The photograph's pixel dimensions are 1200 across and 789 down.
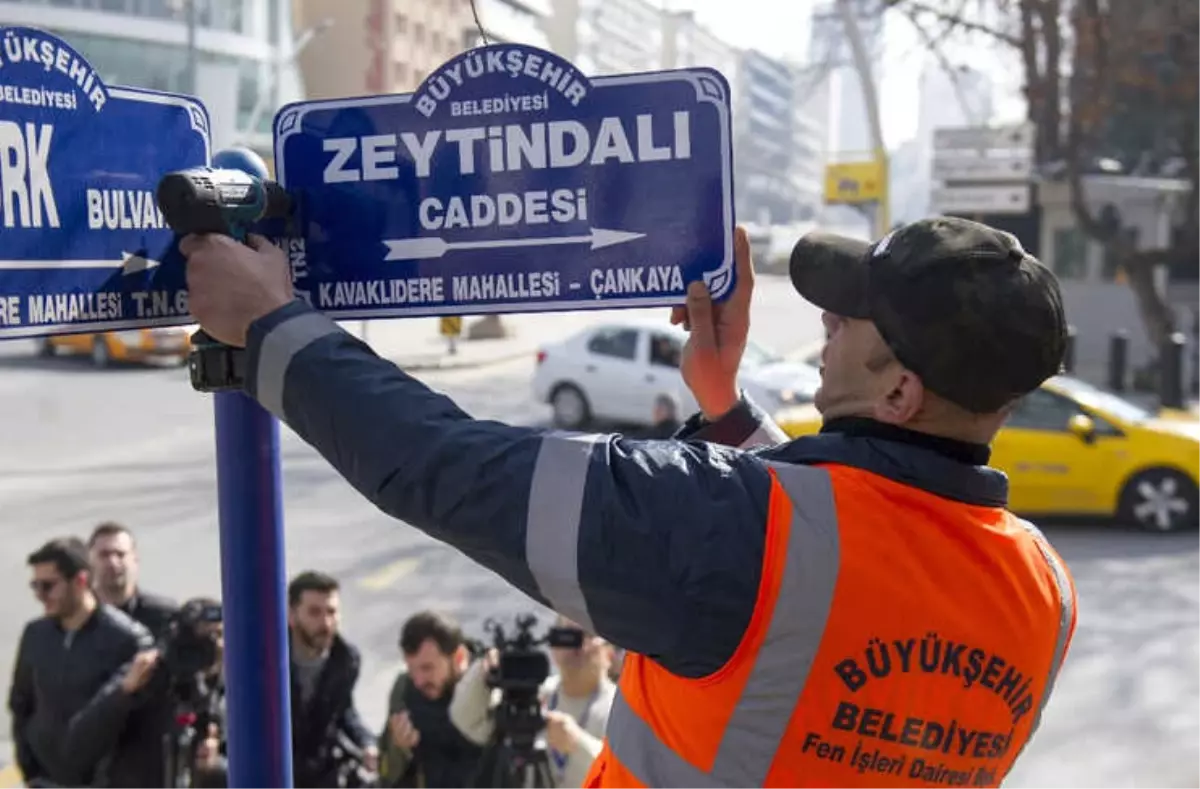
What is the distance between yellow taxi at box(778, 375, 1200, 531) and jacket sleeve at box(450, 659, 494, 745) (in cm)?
657

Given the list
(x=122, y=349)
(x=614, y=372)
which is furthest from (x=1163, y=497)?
(x=122, y=349)

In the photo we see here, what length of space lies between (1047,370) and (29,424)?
1574cm

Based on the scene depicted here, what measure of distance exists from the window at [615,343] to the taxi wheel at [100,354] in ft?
29.8

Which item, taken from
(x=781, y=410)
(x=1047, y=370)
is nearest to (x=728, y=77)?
(x=1047, y=370)

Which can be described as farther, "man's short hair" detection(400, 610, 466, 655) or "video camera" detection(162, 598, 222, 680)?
"man's short hair" detection(400, 610, 466, 655)

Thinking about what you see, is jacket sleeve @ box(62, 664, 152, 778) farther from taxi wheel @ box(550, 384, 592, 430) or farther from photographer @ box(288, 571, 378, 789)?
taxi wheel @ box(550, 384, 592, 430)

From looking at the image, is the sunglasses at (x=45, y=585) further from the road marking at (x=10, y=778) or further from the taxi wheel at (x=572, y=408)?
the taxi wheel at (x=572, y=408)

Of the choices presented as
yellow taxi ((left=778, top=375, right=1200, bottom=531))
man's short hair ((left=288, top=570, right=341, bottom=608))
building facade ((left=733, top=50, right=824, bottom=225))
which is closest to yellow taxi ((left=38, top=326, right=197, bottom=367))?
yellow taxi ((left=778, top=375, right=1200, bottom=531))

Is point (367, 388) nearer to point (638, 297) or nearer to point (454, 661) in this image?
point (638, 297)

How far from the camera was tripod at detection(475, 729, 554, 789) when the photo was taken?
3170 millimetres

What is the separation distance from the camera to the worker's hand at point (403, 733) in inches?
161

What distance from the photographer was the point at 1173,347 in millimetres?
15133

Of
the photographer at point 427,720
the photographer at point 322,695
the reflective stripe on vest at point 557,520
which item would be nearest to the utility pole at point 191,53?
the photographer at point 322,695

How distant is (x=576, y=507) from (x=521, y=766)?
2.14 m
